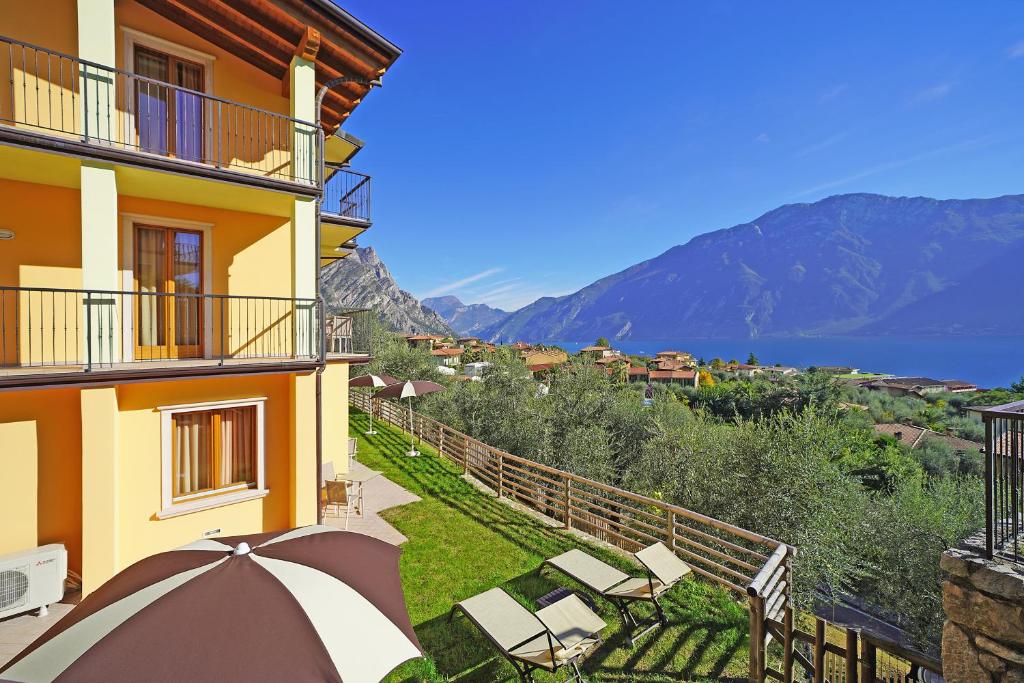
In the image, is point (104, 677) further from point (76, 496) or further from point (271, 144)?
point (271, 144)

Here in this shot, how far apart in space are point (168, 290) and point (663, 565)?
8.85m

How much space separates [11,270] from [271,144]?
4.23 meters

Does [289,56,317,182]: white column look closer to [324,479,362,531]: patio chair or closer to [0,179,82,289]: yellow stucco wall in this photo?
[0,179,82,289]: yellow stucco wall

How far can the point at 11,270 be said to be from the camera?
615cm

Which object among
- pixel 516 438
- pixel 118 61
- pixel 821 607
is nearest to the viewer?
pixel 118 61

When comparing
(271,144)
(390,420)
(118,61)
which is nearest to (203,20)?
(118,61)

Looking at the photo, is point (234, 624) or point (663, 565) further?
point (663, 565)

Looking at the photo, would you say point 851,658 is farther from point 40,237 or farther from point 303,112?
point 40,237

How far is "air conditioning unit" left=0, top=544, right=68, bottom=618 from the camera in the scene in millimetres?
5543

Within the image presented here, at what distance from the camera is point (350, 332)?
11641 mm

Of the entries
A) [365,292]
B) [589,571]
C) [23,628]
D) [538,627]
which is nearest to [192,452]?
[23,628]

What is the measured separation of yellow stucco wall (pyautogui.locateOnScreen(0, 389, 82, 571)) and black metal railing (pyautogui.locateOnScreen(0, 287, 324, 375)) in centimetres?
56

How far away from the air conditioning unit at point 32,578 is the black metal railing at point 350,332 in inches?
237

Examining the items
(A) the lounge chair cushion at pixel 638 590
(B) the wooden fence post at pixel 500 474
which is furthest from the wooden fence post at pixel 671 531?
(B) the wooden fence post at pixel 500 474
